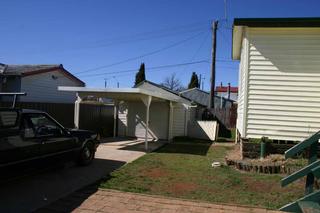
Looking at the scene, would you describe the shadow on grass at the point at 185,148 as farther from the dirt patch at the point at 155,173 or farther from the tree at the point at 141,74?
the tree at the point at 141,74

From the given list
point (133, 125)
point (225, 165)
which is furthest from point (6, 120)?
point (133, 125)

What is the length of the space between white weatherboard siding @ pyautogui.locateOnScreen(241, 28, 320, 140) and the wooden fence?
779 cm

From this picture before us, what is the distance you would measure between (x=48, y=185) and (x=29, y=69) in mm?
12085

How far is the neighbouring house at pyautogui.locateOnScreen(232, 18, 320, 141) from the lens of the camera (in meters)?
9.70

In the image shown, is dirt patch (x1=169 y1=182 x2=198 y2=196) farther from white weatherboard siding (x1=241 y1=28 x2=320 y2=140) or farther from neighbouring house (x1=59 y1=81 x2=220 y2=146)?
neighbouring house (x1=59 y1=81 x2=220 y2=146)

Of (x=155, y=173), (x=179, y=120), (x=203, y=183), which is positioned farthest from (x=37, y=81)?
(x=203, y=183)

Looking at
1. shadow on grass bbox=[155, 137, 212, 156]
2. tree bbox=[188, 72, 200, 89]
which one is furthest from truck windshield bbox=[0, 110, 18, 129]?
tree bbox=[188, 72, 200, 89]

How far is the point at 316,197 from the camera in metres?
3.59

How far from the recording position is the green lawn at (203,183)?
6.44 metres

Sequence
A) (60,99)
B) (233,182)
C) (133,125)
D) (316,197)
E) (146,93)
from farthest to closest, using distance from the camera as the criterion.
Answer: (60,99), (133,125), (146,93), (233,182), (316,197)

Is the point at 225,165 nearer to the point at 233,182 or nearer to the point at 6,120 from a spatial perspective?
the point at 233,182

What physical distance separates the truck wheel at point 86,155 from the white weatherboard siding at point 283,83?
15.5 feet

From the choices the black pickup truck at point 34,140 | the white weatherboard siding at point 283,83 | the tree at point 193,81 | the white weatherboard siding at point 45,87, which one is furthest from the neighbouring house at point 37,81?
the tree at point 193,81

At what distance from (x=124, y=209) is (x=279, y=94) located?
6.36 m
